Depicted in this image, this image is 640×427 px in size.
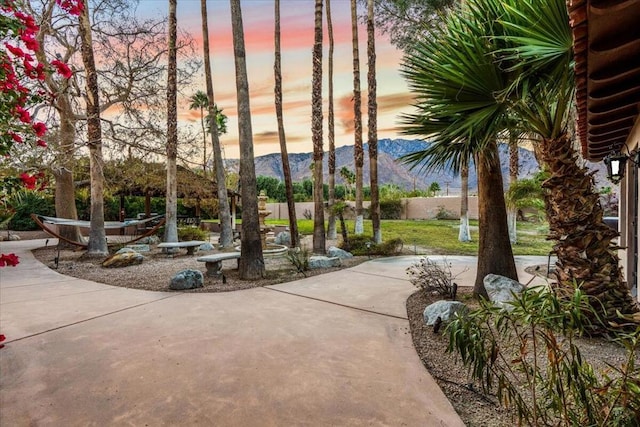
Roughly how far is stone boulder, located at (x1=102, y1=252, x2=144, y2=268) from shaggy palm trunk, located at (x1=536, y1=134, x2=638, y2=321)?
7.20 m

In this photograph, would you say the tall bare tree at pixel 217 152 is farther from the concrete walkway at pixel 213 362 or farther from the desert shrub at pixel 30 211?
the desert shrub at pixel 30 211

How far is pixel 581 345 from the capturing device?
2.73 metres

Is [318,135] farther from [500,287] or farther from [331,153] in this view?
[500,287]

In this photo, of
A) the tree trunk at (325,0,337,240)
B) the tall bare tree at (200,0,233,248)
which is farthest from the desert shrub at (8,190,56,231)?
the tree trunk at (325,0,337,240)

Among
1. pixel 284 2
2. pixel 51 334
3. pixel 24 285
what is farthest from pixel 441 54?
pixel 284 2

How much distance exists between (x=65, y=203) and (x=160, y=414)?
1044 centimetres

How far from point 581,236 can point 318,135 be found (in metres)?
6.14

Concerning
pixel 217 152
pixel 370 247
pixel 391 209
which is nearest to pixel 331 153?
pixel 217 152

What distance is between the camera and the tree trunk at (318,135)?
7.56m

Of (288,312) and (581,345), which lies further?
(288,312)

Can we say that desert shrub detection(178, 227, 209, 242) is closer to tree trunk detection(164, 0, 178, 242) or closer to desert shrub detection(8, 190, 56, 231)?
tree trunk detection(164, 0, 178, 242)

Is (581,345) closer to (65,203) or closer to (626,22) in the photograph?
(626,22)

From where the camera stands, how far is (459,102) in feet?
10.3

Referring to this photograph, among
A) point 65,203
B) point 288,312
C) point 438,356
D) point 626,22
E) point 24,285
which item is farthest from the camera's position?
point 65,203
